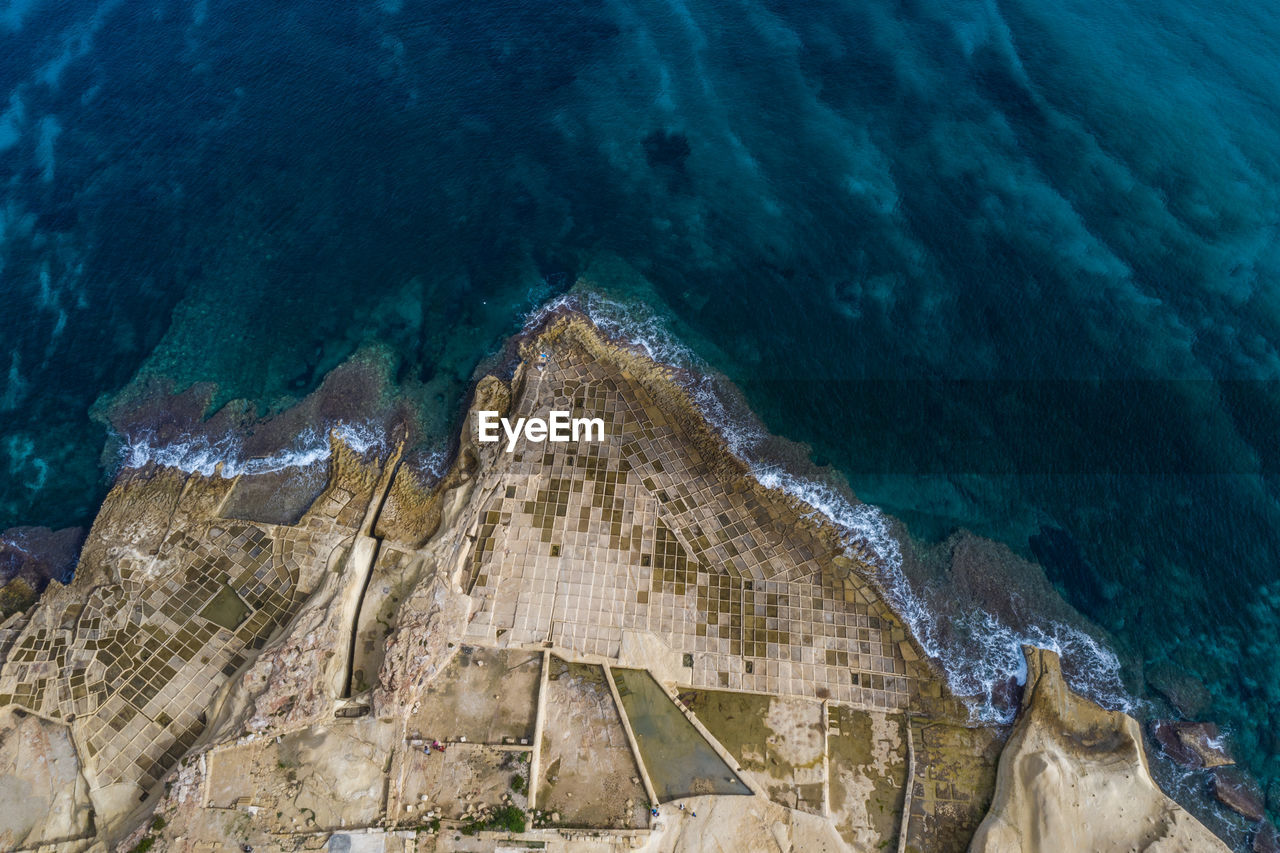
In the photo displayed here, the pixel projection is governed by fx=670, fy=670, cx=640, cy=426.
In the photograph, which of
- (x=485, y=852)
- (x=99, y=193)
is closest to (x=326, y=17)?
(x=99, y=193)

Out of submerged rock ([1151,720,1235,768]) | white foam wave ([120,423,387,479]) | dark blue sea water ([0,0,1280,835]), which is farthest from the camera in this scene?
white foam wave ([120,423,387,479])

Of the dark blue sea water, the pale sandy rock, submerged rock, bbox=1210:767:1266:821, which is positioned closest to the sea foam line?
the pale sandy rock

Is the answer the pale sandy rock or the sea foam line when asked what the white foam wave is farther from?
the pale sandy rock

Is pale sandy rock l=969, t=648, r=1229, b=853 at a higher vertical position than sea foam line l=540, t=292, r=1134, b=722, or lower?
lower

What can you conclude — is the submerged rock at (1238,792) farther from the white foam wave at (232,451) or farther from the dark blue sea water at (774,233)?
the white foam wave at (232,451)

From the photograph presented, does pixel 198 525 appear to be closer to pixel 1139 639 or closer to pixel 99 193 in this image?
pixel 99 193

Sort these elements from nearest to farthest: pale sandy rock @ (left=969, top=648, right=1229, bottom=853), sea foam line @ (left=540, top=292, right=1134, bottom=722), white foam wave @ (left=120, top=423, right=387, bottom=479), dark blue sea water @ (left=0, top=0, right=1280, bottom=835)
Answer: pale sandy rock @ (left=969, top=648, right=1229, bottom=853), sea foam line @ (left=540, top=292, right=1134, bottom=722), dark blue sea water @ (left=0, top=0, right=1280, bottom=835), white foam wave @ (left=120, top=423, right=387, bottom=479)
